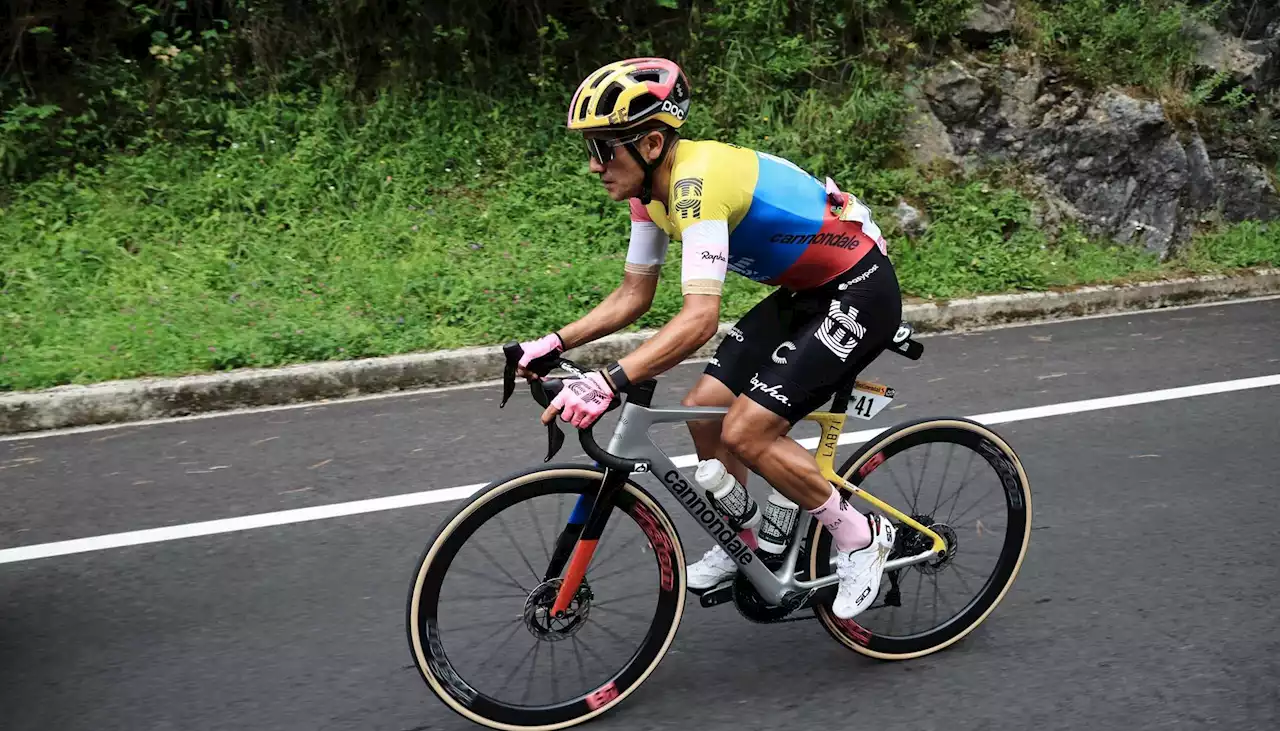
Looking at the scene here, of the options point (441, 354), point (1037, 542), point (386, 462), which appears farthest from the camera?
point (441, 354)

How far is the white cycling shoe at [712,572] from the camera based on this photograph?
380cm

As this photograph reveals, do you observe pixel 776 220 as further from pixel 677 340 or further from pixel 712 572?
pixel 712 572

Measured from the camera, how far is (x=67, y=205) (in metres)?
9.19

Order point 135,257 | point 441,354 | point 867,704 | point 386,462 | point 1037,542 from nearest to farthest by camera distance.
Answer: point 867,704 → point 1037,542 → point 386,462 → point 441,354 → point 135,257

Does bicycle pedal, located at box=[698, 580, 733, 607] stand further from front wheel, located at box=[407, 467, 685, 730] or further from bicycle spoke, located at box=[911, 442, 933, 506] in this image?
bicycle spoke, located at box=[911, 442, 933, 506]

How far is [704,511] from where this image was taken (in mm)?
3576

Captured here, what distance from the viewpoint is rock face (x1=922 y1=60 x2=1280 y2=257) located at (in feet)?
35.5

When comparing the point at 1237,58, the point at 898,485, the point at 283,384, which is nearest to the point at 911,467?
the point at 898,485

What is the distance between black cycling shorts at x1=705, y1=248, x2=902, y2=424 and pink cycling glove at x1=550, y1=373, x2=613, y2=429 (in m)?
0.58

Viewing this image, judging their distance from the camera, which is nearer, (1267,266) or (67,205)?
(67,205)

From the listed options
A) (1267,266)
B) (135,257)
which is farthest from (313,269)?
(1267,266)

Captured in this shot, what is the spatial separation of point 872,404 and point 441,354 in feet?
13.2

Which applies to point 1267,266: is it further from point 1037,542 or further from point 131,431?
point 131,431

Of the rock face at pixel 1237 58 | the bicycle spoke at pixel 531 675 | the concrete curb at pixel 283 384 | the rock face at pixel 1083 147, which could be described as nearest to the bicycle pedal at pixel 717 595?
the bicycle spoke at pixel 531 675
